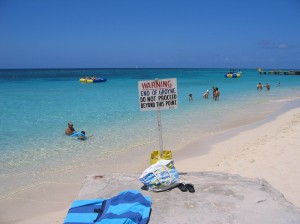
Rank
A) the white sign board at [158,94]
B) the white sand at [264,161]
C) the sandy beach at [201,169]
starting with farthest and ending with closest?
the white sand at [264,161] < the sandy beach at [201,169] < the white sign board at [158,94]

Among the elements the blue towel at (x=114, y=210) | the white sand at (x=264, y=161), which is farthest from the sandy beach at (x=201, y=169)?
the blue towel at (x=114, y=210)

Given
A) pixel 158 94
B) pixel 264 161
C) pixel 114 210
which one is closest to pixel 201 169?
pixel 264 161

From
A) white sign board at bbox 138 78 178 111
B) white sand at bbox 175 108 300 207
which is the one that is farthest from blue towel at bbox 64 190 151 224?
white sand at bbox 175 108 300 207

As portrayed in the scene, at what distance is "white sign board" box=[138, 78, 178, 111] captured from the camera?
5.29 metres

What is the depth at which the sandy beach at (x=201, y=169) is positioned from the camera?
595cm

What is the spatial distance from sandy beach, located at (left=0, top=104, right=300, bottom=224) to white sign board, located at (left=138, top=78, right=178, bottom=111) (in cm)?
270

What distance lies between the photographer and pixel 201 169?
8.04 meters

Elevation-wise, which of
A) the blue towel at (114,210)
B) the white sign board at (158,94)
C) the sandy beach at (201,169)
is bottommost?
the sandy beach at (201,169)

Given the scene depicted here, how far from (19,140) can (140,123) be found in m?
5.73

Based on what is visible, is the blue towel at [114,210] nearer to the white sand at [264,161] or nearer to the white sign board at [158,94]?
the white sign board at [158,94]

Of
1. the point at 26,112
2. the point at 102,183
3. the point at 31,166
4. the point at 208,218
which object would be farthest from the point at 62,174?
the point at 26,112

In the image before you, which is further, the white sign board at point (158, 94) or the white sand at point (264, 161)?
the white sand at point (264, 161)

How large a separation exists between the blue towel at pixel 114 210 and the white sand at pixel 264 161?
10.5 feet

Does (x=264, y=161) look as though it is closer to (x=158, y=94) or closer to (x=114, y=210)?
(x=158, y=94)
